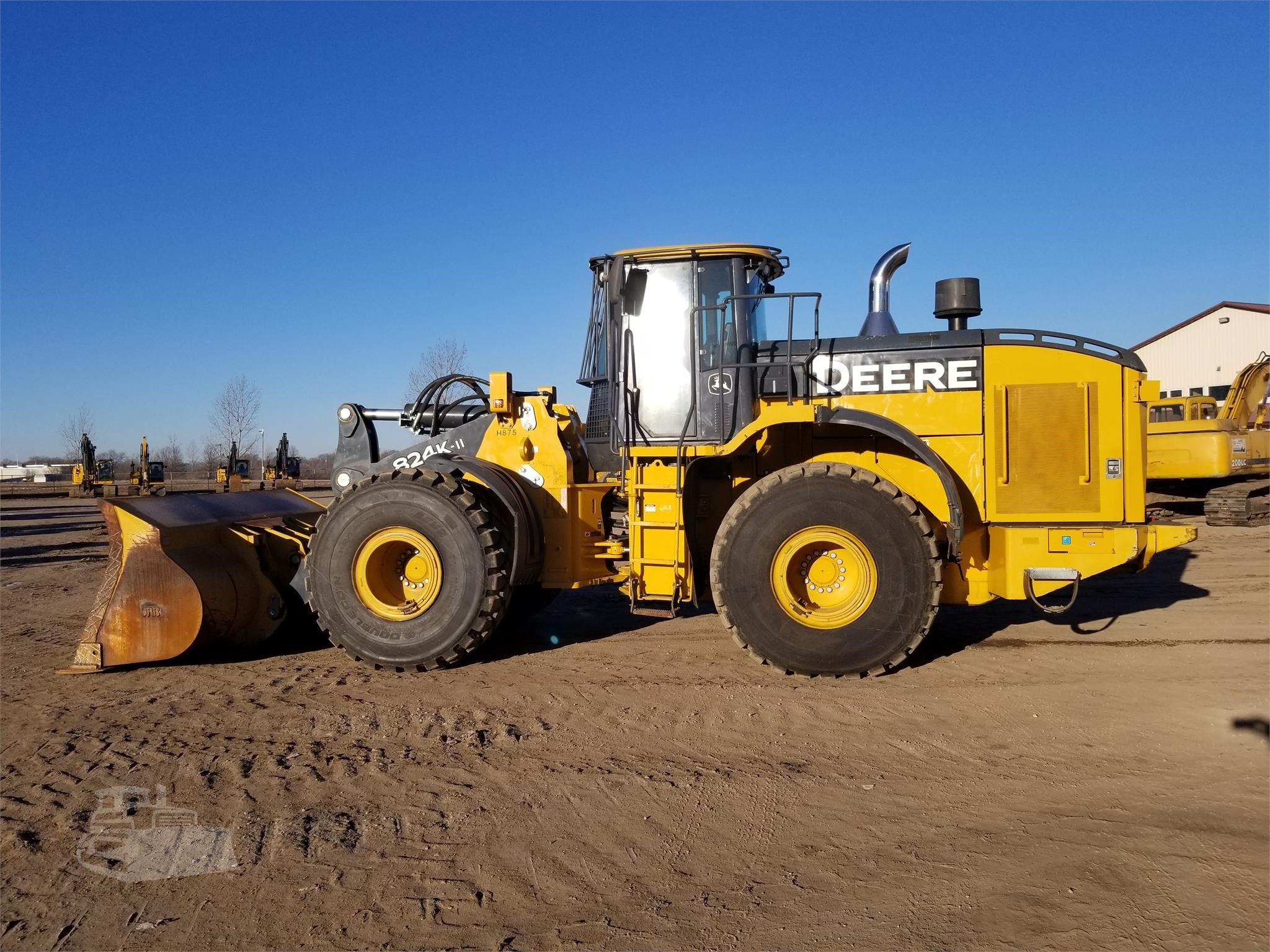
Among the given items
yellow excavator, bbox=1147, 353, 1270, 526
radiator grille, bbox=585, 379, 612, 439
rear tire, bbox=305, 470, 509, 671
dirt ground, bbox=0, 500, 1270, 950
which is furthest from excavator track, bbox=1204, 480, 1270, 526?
rear tire, bbox=305, 470, 509, 671

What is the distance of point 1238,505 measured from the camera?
1530cm

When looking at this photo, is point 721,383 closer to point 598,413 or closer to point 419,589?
point 598,413

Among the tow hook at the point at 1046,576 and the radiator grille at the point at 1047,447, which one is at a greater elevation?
the radiator grille at the point at 1047,447

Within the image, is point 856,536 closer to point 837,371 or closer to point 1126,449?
point 837,371

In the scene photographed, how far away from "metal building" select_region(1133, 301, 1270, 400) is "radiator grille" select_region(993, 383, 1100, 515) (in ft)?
107

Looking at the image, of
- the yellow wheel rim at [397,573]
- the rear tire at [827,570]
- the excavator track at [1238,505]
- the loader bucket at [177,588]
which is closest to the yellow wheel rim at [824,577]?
the rear tire at [827,570]

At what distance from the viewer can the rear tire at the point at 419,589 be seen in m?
6.10

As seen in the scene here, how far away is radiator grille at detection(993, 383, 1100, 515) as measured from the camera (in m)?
5.73

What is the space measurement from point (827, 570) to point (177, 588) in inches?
182

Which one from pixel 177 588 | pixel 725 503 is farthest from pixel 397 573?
pixel 725 503

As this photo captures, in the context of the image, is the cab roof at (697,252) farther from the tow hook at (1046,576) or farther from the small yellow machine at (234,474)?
the small yellow machine at (234,474)

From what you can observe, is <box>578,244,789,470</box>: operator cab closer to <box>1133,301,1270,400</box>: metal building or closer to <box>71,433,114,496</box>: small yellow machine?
<box>1133,301,1270,400</box>: metal building

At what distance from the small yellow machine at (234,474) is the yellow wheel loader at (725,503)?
2938cm

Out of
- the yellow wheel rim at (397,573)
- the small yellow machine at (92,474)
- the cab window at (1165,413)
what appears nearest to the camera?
the yellow wheel rim at (397,573)
